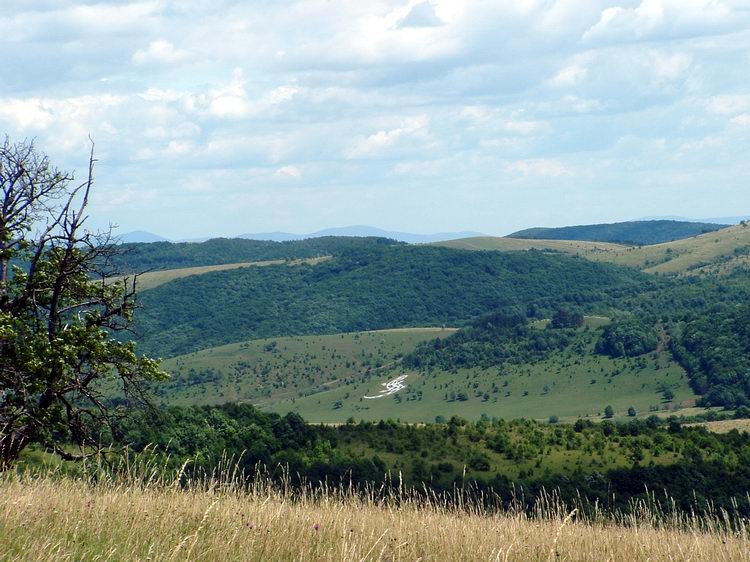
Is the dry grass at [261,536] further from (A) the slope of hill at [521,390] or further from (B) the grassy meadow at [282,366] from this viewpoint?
(B) the grassy meadow at [282,366]

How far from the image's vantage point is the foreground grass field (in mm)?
6777

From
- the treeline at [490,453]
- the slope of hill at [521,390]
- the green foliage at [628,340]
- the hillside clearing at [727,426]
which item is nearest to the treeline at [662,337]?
Result: the green foliage at [628,340]

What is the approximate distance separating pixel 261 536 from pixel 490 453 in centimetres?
3878

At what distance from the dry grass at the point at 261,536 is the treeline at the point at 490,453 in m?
22.9

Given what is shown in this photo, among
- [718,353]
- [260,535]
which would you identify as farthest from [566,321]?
[260,535]

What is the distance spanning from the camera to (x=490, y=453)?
147 feet

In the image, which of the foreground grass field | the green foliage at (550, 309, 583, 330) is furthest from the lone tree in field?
the green foliage at (550, 309, 583, 330)

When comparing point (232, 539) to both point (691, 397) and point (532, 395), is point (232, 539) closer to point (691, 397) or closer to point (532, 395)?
point (691, 397)

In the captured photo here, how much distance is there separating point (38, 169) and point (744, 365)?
9514 cm

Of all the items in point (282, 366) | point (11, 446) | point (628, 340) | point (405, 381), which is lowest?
point (405, 381)

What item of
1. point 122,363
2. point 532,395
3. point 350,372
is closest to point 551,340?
point 532,395

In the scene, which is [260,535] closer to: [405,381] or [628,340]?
[628,340]

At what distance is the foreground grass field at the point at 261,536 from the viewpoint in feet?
22.2

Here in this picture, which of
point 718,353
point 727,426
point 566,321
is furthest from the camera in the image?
point 566,321
